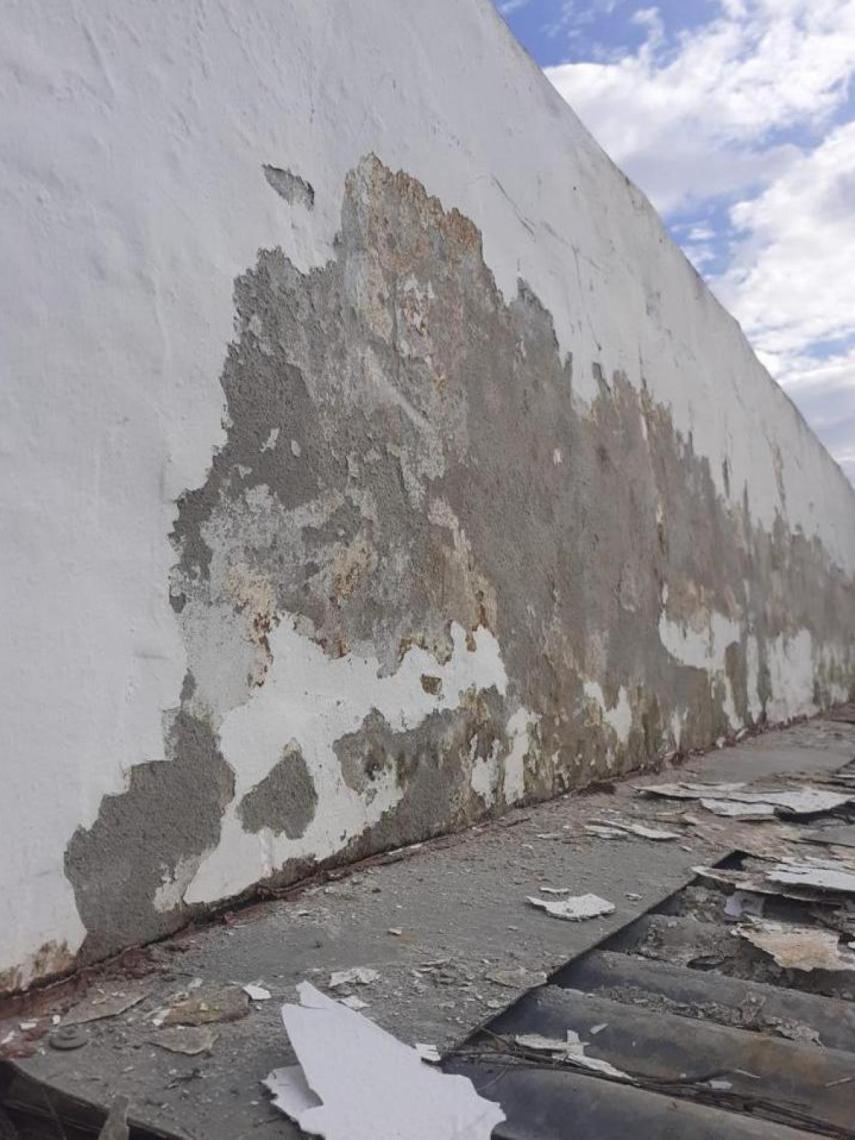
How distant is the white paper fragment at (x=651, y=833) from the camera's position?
2221mm

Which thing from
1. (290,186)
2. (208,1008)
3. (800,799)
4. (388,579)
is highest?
(290,186)

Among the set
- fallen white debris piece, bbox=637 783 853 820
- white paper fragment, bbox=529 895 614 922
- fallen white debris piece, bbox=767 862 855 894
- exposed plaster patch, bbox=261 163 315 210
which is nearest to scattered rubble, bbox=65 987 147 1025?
white paper fragment, bbox=529 895 614 922

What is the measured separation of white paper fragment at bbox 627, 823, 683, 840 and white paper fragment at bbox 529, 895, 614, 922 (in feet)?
1.82

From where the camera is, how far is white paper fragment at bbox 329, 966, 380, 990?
128 cm

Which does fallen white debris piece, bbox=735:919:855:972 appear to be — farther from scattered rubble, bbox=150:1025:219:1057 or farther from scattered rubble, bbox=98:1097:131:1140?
scattered rubble, bbox=98:1097:131:1140

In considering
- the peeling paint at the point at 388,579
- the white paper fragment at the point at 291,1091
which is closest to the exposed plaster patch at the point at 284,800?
the peeling paint at the point at 388,579

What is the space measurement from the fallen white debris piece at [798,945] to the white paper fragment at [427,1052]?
58cm

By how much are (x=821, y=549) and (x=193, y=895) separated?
593 centimetres

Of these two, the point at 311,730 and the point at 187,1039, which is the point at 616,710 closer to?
the point at 311,730

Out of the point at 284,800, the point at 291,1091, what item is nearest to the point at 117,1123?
the point at 291,1091

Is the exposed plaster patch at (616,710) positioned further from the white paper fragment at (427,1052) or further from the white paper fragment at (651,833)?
the white paper fragment at (427,1052)

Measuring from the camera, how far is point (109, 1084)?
1.01 metres

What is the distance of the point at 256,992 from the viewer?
1.24 m

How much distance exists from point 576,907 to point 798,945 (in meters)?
0.34
